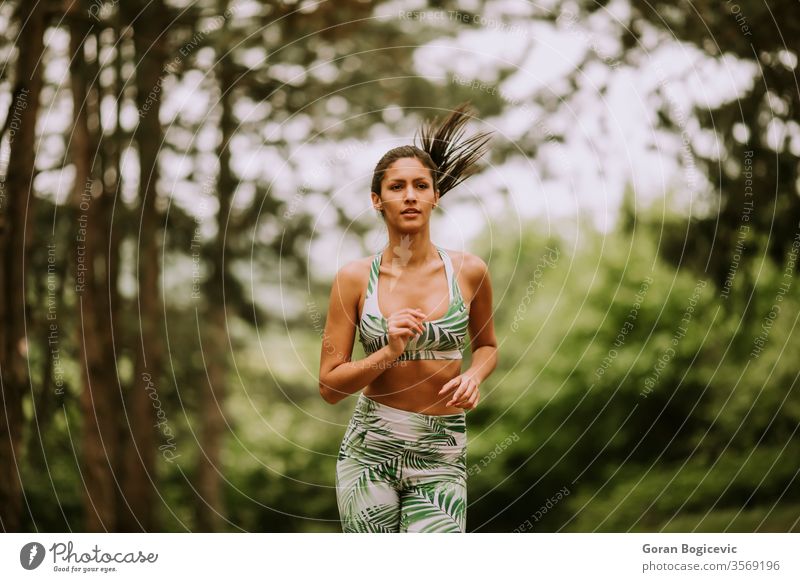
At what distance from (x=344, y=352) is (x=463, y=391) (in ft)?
1.99

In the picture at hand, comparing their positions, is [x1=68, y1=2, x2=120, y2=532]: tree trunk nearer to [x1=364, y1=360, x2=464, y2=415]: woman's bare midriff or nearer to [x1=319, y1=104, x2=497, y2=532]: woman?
[x1=319, y1=104, x2=497, y2=532]: woman

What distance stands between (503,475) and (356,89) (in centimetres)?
473

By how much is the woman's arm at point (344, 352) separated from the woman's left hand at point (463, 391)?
0.27 m

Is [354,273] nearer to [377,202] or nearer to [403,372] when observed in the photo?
[377,202]

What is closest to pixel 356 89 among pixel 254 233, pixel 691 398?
pixel 254 233

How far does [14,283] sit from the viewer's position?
20.8ft

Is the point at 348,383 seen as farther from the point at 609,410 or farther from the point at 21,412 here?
the point at 609,410

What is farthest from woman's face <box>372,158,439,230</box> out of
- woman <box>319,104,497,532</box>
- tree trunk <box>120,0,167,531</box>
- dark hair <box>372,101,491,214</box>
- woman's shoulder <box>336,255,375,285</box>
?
tree trunk <box>120,0,167,531</box>

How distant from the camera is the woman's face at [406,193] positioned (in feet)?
14.0
